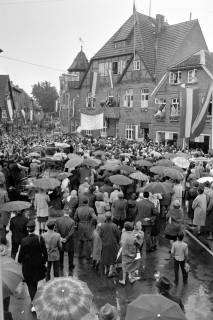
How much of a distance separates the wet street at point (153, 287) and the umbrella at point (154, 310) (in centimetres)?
259

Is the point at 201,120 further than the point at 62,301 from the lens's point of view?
Yes

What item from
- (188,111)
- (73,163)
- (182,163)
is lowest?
(182,163)

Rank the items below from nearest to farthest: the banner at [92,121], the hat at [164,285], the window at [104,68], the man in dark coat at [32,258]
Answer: the hat at [164,285] < the man in dark coat at [32,258] < the banner at [92,121] < the window at [104,68]

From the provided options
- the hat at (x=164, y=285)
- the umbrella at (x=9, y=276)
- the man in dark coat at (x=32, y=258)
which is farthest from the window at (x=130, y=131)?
the hat at (x=164, y=285)

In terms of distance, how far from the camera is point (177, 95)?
32.6 meters

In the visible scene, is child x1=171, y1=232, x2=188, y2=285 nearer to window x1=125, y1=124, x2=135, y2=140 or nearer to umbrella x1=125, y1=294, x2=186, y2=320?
umbrella x1=125, y1=294, x2=186, y2=320

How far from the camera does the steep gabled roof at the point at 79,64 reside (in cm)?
4903

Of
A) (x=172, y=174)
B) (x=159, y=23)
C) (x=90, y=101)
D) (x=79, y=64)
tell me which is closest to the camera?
(x=172, y=174)

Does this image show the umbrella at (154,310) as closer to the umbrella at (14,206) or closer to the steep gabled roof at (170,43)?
the umbrella at (14,206)

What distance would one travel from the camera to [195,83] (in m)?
31.0

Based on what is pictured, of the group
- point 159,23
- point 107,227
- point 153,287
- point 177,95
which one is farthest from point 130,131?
point 153,287

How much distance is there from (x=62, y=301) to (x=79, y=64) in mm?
46526

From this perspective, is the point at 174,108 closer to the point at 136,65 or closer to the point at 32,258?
the point at 136,65

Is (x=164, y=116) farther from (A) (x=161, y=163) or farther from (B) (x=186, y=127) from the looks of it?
(A) (x=161, y=163)
